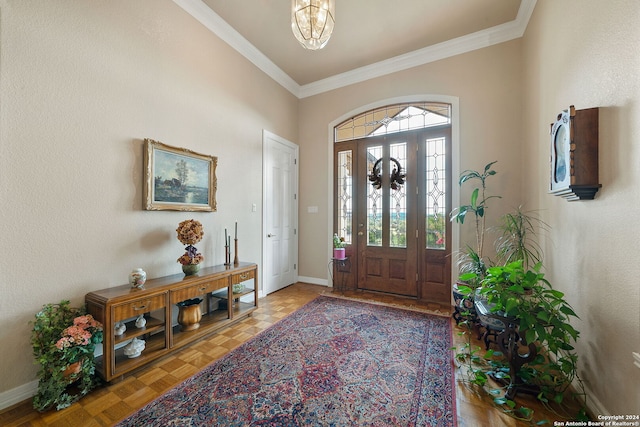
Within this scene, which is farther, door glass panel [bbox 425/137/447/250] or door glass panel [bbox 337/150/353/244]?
door glass panel [bbox 337/150/353/244]

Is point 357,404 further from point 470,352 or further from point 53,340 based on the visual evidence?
point 53,340

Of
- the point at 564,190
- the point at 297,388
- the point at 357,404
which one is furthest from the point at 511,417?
the point at 564,190

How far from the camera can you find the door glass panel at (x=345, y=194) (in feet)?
13.6

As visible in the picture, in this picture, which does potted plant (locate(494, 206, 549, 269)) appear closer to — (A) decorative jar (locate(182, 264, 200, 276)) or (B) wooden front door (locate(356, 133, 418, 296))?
(B) wooden front door (locate(356, 133, 418, 296))

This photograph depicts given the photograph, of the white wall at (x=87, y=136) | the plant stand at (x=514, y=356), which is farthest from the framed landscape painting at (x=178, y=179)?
the plant stand at (x=514, y=356)

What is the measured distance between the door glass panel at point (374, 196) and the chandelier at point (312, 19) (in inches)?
87.9

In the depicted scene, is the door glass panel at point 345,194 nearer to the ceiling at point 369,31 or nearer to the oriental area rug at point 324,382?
the ceiling at point 369,31

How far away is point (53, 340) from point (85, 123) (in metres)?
1.60

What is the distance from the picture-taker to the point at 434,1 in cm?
270

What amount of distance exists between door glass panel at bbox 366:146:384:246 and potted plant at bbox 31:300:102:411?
3.34 meters

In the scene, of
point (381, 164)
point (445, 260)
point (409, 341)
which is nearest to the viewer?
point (409, 341)

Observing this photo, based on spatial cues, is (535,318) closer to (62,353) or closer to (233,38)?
(62,353)

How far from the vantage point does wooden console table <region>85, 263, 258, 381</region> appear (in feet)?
5.79

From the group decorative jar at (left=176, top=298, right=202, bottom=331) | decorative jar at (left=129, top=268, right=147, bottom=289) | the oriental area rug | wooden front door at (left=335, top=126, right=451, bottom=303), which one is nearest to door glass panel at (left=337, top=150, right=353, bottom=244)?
wooden front door at (left=335, top=126, right=451, bottom=303)
